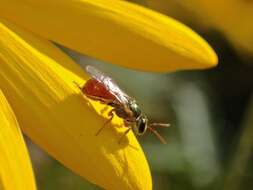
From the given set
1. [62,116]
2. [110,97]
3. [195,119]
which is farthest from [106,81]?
[195,119]

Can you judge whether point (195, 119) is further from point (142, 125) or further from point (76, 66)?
point (76, 66)

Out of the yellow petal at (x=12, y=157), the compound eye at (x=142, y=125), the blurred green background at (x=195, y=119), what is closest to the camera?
the yellow petal at (x=12, y=157)

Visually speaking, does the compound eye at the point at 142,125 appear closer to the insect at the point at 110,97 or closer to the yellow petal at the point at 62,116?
the insect at the point at 110,97

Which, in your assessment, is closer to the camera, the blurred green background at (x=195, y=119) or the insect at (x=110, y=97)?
the insect at (x=110, y=97)

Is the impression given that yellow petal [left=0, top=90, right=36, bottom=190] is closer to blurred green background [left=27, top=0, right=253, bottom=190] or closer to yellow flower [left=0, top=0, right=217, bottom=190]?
yellow flower [left=0, top=0, right=217, bottom=190]

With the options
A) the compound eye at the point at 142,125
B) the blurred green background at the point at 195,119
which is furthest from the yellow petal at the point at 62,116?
the blurred green background at the point at 195,119

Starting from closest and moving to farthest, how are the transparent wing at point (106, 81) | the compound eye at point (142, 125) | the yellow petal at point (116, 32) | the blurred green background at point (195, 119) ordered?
the yellow petal at point (116, 32), the transparent wing at point (106, 81), the compound eye at point (142, 125), the blurred green background at point (195, 119)

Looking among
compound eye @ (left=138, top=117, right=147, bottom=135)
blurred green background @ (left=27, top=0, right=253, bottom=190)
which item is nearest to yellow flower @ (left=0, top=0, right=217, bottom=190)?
compound eye @ (left=138, top=117, right=147, bottom=135)
